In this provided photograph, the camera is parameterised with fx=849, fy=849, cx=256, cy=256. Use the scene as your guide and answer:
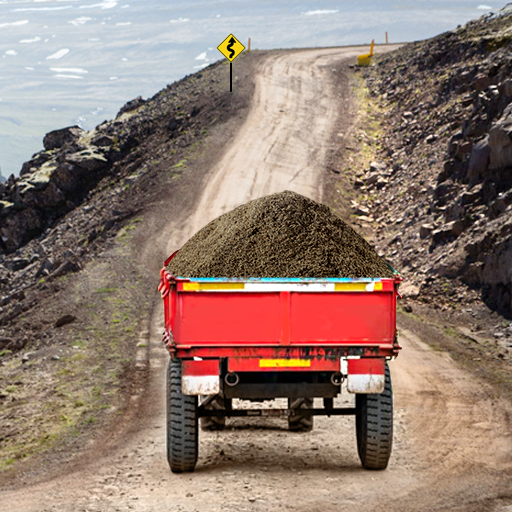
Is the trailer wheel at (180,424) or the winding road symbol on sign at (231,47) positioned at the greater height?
the winding road symbol on sign at (231,47)

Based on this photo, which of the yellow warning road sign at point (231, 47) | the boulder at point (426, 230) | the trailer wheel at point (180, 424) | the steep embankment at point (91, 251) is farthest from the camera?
the yellow warning road sign at point (231, 47)

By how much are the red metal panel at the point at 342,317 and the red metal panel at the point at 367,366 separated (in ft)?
0.67

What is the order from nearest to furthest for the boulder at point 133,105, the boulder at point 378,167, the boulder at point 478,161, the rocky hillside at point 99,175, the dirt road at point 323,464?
the dirt road at point 323,464 → the boulder at point 478,161 → the rocky hillside at point 99,175 → the boulder at point 378,167 → the boulder at point 133,105

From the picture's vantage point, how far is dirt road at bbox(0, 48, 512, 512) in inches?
337

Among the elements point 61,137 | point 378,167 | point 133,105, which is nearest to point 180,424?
point 378,167

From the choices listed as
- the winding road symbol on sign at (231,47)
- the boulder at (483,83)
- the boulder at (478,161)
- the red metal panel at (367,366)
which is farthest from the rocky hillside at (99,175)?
the red metal panel at (367,366)

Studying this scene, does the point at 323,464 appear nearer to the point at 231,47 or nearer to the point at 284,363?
the point at 284,363

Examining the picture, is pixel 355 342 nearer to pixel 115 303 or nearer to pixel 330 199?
pixel 115 303

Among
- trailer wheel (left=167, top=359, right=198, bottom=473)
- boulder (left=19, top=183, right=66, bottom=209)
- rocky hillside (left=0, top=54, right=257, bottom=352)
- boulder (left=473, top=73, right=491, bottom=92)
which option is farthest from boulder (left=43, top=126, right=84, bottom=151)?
trailer wheel (left=167, top=359, right=198, bottom=473)

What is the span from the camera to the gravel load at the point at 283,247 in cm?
919

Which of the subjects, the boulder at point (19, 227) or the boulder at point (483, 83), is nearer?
the boulder at point (483, 83)

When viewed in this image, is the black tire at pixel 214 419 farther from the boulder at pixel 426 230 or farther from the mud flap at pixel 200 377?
the boulder at pixel 426 230

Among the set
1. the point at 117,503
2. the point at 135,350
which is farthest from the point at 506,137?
the point at 117,503

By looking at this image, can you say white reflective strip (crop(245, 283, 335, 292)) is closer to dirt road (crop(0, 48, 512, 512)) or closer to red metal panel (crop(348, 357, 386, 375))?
red metal panel (crop(348, 357, 386, 375))
